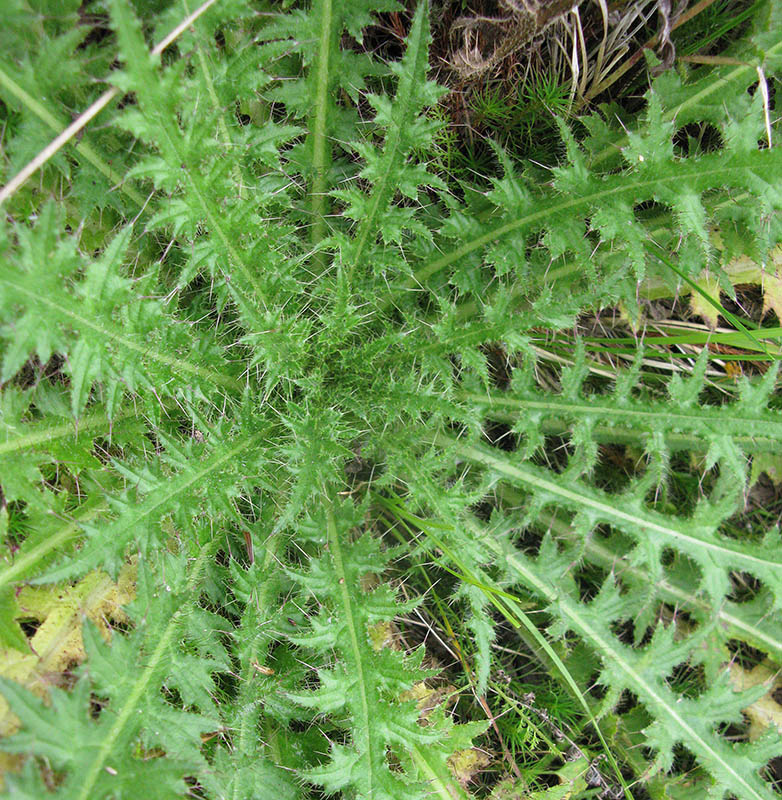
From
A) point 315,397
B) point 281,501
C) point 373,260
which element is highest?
point 373,260

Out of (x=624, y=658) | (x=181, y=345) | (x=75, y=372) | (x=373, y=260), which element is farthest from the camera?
(x=624, y=658)

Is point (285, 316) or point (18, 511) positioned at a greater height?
point (285, 316)

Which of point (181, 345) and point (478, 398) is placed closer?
point (181, 345)

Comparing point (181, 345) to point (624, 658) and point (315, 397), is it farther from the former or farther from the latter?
point (624, 658)

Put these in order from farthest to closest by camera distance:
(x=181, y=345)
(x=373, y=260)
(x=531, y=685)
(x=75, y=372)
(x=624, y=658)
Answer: (x=531, y=685)
(x=624, y=658)
(x=373, y=260)
(x=181, y=345)
(x=75, y=372)

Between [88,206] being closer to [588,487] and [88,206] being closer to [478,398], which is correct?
[478,398]

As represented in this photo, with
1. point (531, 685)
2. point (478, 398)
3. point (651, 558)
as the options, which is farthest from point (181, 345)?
point (531, 685)
